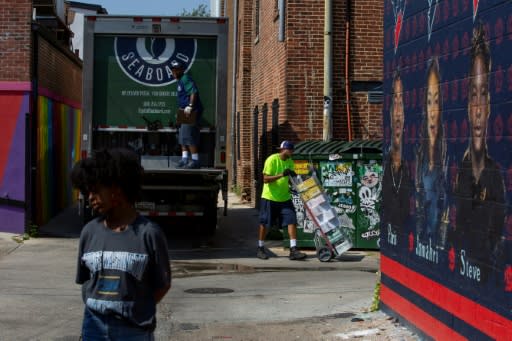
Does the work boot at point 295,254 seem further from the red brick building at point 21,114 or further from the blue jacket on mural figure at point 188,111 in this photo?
the red brick building at point 21,114

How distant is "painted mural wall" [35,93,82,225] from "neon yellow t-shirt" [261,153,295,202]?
18.0 feet

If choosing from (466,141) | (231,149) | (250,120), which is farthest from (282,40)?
(231,149)

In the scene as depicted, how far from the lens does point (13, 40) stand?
16328 millimetres

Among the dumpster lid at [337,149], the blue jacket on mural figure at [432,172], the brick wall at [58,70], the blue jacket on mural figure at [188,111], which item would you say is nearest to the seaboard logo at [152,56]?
the blue jacket on mural figure at [188,111]

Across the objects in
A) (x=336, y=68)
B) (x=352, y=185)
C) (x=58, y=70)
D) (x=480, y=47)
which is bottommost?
(x=352, y=185)

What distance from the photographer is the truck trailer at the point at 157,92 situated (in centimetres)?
1516

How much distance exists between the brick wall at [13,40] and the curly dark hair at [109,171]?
12.5 metres

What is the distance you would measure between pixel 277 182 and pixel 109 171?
30.4 ft

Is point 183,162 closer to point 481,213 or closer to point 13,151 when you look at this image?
point 13,151

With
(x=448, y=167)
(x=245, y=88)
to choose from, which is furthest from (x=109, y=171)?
(x=245, y=88)

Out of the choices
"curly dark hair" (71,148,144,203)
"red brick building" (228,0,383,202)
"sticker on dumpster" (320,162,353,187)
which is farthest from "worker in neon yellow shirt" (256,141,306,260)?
"curly dark hair" (71,148,144,203)

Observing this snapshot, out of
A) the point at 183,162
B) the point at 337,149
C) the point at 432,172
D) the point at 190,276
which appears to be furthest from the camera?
the point at 183,162

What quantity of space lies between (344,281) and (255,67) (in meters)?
13.7

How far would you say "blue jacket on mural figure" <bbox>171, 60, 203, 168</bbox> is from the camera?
14.7 m
